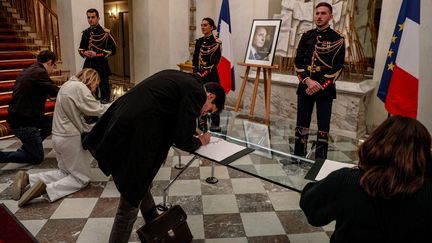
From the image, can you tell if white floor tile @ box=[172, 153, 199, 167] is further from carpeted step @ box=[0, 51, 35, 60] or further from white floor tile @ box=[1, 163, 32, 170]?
carpeted step @ box=[0, 51, 35, 60]

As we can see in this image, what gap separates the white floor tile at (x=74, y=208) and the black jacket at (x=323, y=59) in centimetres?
242

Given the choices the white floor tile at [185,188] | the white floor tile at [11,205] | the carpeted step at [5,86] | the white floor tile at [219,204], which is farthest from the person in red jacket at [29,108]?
the carpeted step at [5,86]

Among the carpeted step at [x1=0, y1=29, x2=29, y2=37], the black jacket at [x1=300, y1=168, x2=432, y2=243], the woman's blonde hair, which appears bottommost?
the black jacket at [x1=300, y1=168, x2=432, y2=243]

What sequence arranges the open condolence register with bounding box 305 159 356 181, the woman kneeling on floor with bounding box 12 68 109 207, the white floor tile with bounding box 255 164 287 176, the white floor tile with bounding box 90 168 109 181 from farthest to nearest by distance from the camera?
the white floor tile with bounding box 90 168 109 181 < the woman kneeling on floor with bounding box 12 68 109 207 < the white floor tile with bounding box 255 164 287 176 < the open condolence register with bounding box 305 159 356 181

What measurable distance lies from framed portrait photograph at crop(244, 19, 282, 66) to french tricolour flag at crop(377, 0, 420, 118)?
4.89 ft

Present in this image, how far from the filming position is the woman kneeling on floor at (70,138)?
3068 millimetres

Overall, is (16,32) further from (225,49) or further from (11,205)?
(11,205)

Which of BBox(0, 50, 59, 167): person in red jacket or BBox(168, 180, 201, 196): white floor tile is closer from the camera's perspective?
BBox(168, 180, 201, 196): white floor tile

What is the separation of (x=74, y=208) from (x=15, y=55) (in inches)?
196

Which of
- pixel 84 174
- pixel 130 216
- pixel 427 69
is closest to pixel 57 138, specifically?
pixel 84 174

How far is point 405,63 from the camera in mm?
3805

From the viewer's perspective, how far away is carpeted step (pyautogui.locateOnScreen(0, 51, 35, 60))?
6.52m

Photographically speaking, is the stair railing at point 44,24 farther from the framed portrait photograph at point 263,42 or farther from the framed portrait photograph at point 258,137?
the framed portrait photograph at point 258,137

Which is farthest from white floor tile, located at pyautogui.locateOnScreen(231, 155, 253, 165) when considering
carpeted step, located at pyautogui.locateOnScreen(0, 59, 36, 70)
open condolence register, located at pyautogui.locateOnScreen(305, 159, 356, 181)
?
carpeted step, located at pyautogui.locateOnScreen(0, 59, 36, 70)
